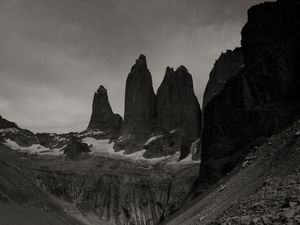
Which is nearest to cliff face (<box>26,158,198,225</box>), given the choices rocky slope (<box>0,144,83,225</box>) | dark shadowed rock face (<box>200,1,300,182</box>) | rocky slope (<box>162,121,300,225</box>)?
rocky slope (<box>0,144,83,225</box>)

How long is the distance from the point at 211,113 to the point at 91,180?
85386 mm

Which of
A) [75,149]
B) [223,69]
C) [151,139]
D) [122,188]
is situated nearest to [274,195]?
[122,188]

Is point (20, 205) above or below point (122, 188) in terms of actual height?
above

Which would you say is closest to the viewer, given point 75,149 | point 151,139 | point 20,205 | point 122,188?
point 20,205

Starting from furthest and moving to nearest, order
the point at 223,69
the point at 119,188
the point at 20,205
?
the point at 223,69 → the point at 119,188 → the point at 20,205

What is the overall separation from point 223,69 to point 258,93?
8940cm

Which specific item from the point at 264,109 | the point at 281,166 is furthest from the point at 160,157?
the point at 281,166

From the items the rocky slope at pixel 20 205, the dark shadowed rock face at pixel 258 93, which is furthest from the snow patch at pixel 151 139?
the dark shadowed rock face at pixel 258 93

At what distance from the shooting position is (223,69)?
159 m

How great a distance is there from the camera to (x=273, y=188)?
1011 inches

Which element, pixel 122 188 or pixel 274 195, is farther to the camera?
pixel 122 188

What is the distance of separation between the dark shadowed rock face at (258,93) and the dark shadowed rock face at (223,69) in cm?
6917

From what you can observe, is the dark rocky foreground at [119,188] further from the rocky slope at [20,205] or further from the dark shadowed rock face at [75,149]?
the rocky slope at [20,205]

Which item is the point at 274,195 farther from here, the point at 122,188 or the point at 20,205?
the point at 122,188
